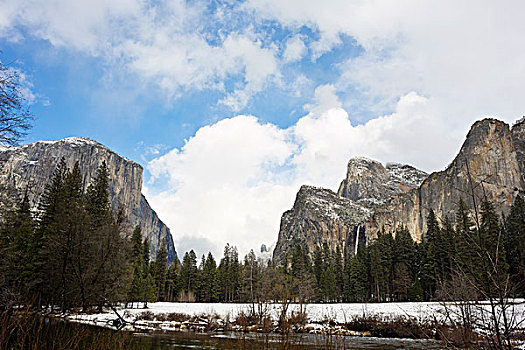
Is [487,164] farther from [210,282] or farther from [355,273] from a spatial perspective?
[210,282]

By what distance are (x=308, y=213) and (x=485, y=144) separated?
88540 millimetres

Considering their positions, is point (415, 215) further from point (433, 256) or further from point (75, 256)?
point (75, 256)

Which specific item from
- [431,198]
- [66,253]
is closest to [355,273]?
[66,253]

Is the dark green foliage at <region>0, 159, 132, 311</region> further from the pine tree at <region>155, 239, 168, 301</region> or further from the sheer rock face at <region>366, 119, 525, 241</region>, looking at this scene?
the sheer rock face at <region>366, 119, 525, 241</region>

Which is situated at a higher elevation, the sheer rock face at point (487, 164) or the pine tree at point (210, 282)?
the sheer rock face at point (487, 164)

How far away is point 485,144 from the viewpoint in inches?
4906

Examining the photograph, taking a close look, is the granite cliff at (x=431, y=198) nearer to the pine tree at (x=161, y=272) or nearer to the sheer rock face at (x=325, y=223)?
the sheer rock face at (x=325, y=223)

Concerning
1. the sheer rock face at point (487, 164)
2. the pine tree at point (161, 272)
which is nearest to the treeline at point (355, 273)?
the pine tree at point (161, 272)

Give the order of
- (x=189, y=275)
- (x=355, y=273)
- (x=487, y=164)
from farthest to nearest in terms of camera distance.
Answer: (x=487, y=164), (x=189, y=275), (x=355, y=273)

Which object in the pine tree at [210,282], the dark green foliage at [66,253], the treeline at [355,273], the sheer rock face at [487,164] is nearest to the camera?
the dark green foliage at [66,253]

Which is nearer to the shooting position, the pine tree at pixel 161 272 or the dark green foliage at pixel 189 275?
the pine tree at pixel 161 272

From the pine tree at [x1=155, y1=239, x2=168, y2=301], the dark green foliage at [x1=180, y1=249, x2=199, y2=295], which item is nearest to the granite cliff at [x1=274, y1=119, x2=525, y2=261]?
the dark green foliage at [x1=180, y1=249, x2=199, y2=295]

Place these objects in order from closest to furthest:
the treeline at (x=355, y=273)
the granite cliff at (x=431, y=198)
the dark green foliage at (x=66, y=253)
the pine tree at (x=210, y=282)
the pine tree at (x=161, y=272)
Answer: the dark green foliage at (x=66, y=253) < the treeline at (x=355, y=273) < the pine tree at (x=161, y=272) < the pine tree at (x=210, y=282) < the granite cliff at (x=431, y=198)

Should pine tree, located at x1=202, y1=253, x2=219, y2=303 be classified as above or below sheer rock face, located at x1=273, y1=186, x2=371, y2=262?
below
